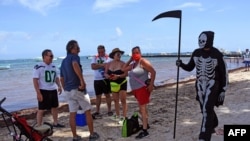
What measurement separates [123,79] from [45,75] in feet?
5.53

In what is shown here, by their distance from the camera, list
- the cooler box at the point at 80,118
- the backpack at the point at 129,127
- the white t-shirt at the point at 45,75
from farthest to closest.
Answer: the cooler box at the point at 80,118, the white t-shirt at the point at 45,75, the backpack at the point at 129,127

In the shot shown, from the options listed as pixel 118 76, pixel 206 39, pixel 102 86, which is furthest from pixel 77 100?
pixel 206 39

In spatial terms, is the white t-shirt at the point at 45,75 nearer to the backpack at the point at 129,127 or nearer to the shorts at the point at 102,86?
the shorts at the point at 102,86

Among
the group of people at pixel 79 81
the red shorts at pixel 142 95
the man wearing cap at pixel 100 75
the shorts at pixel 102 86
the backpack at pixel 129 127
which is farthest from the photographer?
the shorts at pixel 102 86

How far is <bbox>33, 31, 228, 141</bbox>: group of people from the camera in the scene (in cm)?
568

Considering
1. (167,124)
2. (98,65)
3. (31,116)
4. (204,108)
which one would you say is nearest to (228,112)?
(167,124)

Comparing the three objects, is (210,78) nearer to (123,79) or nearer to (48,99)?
(123,79)

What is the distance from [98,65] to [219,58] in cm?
354

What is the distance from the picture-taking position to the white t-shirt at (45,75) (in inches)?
282

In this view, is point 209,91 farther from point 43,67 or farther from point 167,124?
point 43,67

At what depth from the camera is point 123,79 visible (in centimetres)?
757

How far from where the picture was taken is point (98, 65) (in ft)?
27.6

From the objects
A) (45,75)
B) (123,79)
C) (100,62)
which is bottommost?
(123,79)

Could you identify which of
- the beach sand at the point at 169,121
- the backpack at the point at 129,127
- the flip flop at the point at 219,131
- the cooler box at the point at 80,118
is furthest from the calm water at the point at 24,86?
the flip flop at the point at 219,131
